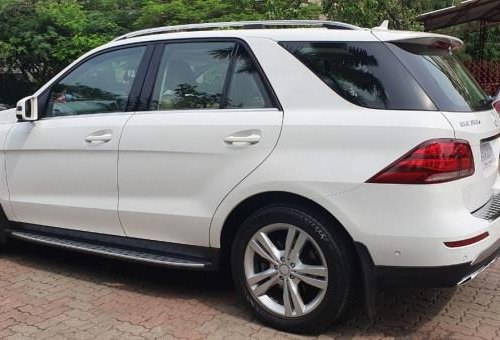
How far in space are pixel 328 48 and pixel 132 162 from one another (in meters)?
1.46

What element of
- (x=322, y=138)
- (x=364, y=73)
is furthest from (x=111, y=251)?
(x=364, y=73)

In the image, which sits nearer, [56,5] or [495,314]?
[495,314]

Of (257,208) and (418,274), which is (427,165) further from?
(257,208)

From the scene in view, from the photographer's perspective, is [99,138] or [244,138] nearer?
[244,138]

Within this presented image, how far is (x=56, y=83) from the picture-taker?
4.73 meters

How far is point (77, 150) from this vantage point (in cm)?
438

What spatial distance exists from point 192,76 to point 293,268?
141cm

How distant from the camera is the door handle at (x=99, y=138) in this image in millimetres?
4219

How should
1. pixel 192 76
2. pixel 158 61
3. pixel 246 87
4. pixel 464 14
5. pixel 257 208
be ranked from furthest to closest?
pixel 464 14 < pixel 158 61 < pixel 192 76 < pixel 246 87 < pixel 257 208

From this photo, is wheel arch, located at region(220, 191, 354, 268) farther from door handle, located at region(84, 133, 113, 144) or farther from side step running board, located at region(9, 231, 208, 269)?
door handle, located at region(84, 133, 113, 144)

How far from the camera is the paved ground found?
3748mm

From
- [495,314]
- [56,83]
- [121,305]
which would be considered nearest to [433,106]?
[495,314]

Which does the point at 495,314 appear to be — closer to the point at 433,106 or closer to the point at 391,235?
the point at 391,235

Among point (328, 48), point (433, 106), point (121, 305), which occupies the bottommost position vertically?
point (121, 305)
